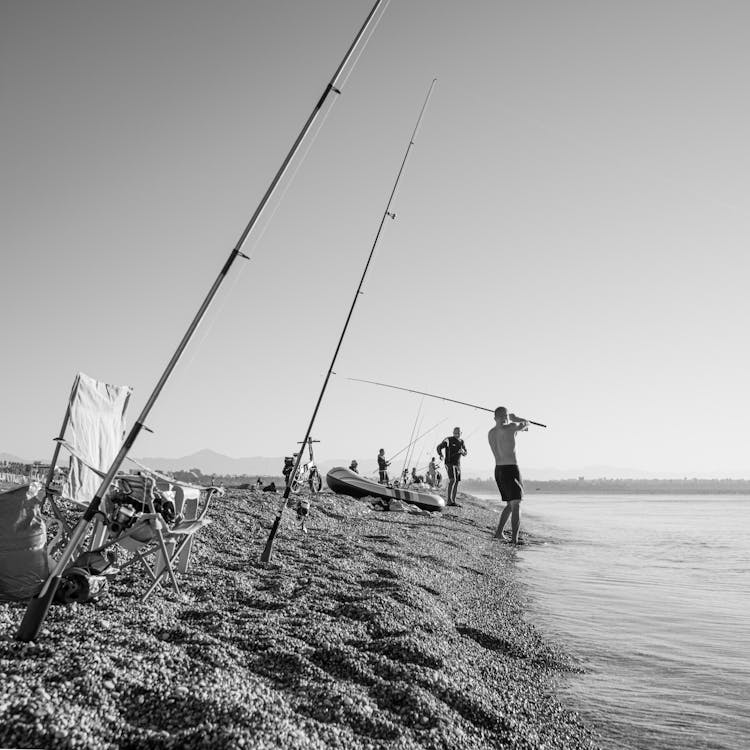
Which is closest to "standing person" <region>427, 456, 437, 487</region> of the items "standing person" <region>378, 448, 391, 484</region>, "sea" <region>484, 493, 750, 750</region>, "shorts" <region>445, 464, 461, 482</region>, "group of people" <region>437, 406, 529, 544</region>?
"standing person" <region>378, 448, 391, 484</region>

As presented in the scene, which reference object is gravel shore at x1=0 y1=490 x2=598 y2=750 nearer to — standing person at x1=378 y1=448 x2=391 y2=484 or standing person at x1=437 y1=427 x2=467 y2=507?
standing person at x1=437 y1=427 x2=467 y2=507

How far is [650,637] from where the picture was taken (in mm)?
5066

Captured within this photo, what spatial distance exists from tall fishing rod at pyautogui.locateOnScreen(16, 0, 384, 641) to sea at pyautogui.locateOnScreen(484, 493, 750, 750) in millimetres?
2939

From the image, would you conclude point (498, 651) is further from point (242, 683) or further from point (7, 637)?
point (7, 637)

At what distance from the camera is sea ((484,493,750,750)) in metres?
3.33

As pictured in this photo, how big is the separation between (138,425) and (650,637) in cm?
463

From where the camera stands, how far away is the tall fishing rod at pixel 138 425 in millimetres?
2828

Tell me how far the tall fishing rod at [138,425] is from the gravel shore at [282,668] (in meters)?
0.14

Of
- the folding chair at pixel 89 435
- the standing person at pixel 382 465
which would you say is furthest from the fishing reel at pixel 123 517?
the standing person at pixel 382 465

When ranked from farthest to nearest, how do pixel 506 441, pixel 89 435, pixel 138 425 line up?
pixel 506 441
pixel 89 435
pixel 138 425

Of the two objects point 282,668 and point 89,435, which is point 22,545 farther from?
point 282,668

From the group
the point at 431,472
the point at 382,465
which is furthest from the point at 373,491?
the point at 431,472

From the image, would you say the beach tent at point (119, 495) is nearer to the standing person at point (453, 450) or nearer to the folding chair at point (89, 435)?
the folding chair at point (89, 435)

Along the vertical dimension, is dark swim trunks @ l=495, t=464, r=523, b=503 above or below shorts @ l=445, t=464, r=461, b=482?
above
